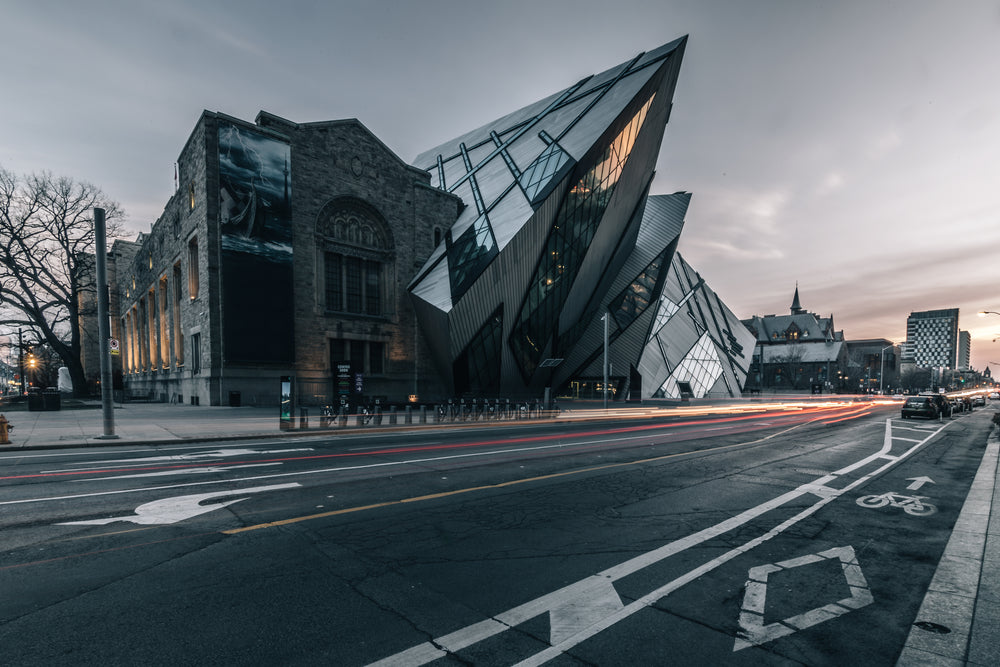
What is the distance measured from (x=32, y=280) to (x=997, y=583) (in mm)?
52929

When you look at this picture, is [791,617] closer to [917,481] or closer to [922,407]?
[917,481]

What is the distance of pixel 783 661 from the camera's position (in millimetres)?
3221

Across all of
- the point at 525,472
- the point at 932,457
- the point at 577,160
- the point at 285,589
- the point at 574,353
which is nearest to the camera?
the point at 285,589

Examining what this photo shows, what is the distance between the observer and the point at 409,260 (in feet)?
120

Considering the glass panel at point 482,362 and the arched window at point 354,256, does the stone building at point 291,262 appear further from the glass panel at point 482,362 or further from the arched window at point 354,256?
the glass panel at point 482,362

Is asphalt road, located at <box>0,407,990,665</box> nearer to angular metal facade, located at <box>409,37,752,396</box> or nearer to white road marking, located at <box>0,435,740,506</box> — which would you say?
white road marking, located at <box>0,435,740,506</box>

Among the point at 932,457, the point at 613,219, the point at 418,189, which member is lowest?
the point at 932,457

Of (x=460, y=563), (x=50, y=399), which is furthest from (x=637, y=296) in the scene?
(x=50, y=399)

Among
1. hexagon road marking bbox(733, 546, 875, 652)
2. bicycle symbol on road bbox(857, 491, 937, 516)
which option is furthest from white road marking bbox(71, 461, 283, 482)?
bicycle symbol on road bbox(857, 491, 937, 516)

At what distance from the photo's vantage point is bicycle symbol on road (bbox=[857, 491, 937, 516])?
7.35 meters

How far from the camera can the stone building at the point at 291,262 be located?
27.6m

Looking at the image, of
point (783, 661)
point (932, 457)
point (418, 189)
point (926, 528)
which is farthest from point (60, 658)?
point (418, 189)

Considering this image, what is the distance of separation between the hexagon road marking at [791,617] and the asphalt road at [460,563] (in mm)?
27

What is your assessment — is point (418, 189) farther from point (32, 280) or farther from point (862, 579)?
point (862, 579)
